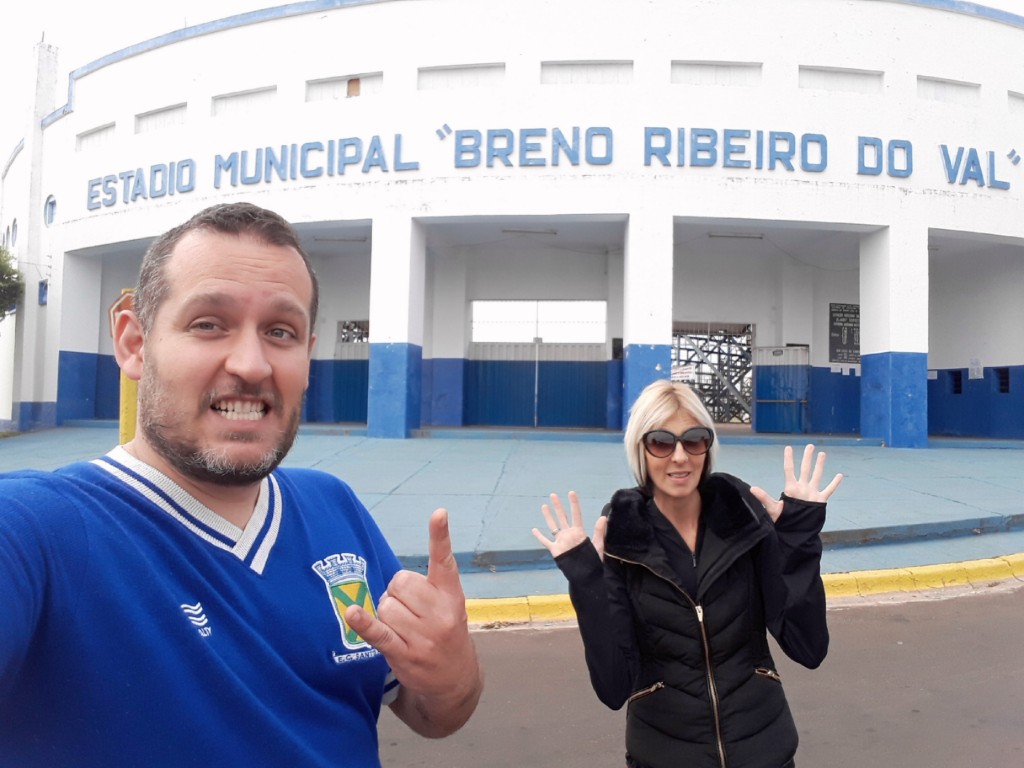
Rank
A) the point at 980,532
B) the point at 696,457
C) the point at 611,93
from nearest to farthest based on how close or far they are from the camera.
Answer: the point at 696,457
the point at 980,532
the point at 611,93

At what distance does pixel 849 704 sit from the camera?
3246 mm

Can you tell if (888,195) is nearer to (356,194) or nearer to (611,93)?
(611,93)

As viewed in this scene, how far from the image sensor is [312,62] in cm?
1249

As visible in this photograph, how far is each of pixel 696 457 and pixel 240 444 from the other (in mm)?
1445

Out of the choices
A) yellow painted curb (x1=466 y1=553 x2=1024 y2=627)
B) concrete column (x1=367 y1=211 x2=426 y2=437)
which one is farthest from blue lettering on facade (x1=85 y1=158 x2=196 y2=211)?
yellow painted curb (x1=466 y1=553 x2=1024 y2=627)

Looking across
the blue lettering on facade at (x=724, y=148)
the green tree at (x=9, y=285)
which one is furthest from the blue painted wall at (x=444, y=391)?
the green tree at (x=9, y=285)

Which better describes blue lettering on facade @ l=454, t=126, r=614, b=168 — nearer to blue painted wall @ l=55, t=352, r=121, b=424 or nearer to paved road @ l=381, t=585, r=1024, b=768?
paved road @ l=381, t=585, r=1024, b=768

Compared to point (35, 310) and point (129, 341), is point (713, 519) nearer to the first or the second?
point (129, 341)

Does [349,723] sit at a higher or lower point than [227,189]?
lower

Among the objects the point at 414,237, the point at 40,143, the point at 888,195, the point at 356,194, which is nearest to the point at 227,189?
the point at 356,194

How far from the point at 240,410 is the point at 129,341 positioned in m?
0.31

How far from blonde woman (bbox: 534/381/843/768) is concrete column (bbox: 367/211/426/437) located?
10154 mm

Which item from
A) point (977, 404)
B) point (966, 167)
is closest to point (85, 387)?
point (966, 167)

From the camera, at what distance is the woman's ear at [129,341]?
1288 millimetres
